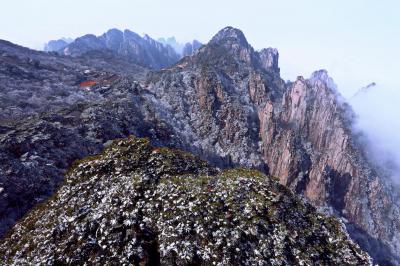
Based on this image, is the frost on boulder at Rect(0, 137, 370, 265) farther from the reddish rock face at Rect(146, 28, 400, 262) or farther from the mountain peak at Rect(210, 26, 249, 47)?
the mountain peak at Rect(210, 26, 249, 47)

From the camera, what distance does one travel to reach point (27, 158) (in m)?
34.8

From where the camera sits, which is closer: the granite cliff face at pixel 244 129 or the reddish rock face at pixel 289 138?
the granite cliff face at pixel 244 129

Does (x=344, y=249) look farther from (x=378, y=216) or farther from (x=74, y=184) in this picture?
(x=378, y=216)

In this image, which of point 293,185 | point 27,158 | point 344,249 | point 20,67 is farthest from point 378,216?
point 20,67

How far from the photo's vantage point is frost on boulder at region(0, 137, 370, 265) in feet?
60.8

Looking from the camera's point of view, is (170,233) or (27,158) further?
(27,158)

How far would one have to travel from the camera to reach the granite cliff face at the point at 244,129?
171 feet

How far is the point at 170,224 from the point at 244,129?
2957 inches

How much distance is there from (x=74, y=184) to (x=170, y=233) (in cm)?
779

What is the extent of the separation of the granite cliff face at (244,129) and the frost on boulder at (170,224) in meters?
19.3

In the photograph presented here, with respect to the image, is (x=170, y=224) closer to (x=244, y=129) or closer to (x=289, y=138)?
(x=244, y=129)

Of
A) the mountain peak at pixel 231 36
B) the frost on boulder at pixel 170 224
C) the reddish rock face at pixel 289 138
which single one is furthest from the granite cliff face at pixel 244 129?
the mountain peak at pixel 231 36

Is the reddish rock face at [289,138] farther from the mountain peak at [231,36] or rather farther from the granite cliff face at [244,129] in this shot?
the mountain peak at [231,36]

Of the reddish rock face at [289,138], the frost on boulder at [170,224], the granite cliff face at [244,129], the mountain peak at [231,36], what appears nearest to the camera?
the frost on boulder at [170,224]
